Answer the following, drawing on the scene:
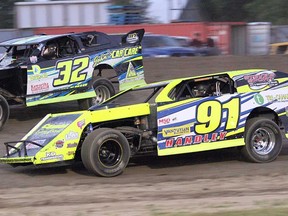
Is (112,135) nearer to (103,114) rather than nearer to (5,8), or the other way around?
(103,114)

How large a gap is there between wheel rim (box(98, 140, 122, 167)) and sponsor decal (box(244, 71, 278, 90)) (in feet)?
7.56

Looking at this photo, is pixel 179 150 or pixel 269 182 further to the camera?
pixel 179 150

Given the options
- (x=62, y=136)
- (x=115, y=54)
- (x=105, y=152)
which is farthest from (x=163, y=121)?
(x=115, y=54)

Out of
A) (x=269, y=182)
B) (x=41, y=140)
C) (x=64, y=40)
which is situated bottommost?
(x=269, y=182)

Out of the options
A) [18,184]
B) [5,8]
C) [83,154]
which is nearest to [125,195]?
[83,154]

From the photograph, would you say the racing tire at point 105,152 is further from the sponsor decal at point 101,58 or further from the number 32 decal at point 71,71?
the sponsor decal at point 101,58

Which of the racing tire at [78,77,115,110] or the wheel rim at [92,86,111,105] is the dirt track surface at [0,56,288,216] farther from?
the wheel rim at [92,86,111,105]

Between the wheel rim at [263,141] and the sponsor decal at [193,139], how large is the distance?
556 mm

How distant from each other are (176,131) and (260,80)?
5.30ft

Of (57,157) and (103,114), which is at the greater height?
(103,114)

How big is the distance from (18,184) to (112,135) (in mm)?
1418

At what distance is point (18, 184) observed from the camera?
7.92 m

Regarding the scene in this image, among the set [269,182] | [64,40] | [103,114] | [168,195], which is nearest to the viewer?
[168,195]

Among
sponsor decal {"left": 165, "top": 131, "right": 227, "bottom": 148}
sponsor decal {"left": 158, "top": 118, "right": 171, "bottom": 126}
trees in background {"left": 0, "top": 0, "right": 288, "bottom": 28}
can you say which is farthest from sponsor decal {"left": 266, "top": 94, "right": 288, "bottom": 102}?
trees in background {"left": 0, "top": 0, "right": 288, "bottom": 28}
